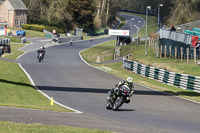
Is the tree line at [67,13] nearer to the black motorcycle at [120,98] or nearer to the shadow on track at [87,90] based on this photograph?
the shadow on track at [87,90]

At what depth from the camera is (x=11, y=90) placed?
1025 inches

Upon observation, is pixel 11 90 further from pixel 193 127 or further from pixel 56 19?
pixel 56 19

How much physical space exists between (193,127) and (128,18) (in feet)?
488

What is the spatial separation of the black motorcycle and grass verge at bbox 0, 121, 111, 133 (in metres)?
5.76

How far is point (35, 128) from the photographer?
13633mm

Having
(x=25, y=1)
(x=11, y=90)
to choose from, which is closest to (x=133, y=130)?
(x=11, y=90)

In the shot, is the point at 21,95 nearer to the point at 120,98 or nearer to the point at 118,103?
the point at 118,103

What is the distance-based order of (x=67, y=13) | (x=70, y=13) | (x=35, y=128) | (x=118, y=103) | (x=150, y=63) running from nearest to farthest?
(x=35, y=128) → (x=118, y=103) → (x=150, y=63) → (x=67, y=13) → (x=70, y=13)

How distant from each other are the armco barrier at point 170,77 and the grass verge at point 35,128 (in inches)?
801

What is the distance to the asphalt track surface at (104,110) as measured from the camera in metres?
15.7

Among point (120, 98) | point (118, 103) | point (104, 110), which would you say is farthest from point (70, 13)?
point (120, 98)

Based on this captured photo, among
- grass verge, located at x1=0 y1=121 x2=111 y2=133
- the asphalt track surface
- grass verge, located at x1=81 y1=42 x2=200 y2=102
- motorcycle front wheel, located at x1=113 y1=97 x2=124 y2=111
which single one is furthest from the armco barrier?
grass verge, located at x1=0 y1=121 x2=111 y2=133

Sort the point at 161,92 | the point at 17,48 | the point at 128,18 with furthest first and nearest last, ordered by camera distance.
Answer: the point at 128,18 < the point at 17,48 < the point at 161,92

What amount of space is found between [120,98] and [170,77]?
18.2 meters
